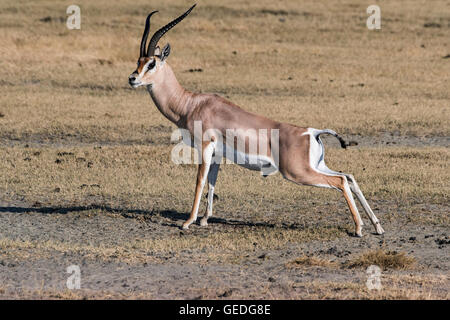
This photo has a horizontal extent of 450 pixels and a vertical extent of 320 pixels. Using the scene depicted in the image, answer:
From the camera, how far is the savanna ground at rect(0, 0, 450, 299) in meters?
7.67

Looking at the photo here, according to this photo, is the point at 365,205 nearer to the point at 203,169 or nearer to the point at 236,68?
the point at 203,169

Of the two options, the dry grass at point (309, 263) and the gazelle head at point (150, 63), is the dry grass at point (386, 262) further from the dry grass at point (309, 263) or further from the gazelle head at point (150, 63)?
the gazelle head at point (150, 63)

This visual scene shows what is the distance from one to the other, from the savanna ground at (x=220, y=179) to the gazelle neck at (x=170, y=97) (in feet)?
4.20

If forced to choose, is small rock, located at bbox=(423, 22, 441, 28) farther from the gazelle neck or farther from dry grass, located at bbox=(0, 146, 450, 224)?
the gazelle neck

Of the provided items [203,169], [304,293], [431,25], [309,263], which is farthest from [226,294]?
[431,25]

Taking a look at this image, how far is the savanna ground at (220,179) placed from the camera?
767cm

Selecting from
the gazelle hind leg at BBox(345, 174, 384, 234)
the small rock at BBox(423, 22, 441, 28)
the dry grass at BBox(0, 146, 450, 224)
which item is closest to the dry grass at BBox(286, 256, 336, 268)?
the gazelle hind leg at BBox(345, 174, 384, 234)

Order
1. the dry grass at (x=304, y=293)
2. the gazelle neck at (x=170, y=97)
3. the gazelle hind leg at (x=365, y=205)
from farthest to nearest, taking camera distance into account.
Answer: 1. the gazelle neck at (x=170, y=97)
2. the gazelle hind leg at (x=365, y=205)
3. the dry grass at (x=304, y=293)

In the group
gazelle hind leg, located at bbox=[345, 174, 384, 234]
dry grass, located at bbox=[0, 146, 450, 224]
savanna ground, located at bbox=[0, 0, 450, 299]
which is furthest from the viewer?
dry grass, located at bbox=[0, 146, 450, 224]

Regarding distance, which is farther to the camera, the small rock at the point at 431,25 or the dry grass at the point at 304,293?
the small rock at the point at 431,25

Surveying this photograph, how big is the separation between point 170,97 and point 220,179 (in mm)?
2891

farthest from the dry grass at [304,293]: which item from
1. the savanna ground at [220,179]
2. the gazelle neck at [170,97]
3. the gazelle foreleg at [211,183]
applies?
the gazelle neck at [170,97]

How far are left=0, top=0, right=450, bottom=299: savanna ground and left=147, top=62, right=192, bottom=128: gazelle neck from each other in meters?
1.28

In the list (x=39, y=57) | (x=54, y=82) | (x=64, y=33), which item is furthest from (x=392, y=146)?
(x=64, y=33)
